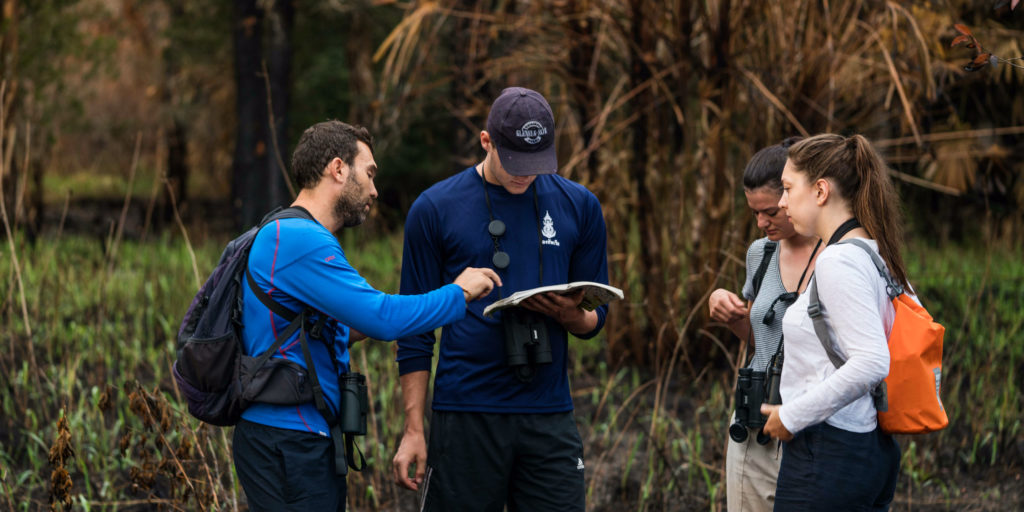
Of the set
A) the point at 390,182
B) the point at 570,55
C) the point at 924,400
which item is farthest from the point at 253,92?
the point at 924,400

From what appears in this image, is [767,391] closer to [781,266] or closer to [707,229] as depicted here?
[781,266]

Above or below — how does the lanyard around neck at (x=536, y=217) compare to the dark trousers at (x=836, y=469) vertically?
above

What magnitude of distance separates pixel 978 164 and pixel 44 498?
27.1 feet

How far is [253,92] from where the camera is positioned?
38.9 ft

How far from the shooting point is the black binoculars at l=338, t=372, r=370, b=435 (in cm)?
306

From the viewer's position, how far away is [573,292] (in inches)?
122

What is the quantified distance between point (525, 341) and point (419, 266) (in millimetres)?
412

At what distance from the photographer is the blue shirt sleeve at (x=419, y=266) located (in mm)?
3283

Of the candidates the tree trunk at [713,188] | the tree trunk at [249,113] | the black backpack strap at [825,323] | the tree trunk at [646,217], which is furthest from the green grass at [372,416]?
the tree trunk at [249,113]

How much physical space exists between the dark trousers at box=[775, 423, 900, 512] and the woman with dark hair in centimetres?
36

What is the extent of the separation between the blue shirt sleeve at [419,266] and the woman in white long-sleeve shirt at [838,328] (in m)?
1.09

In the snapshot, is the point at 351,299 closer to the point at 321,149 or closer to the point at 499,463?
the point at 321,149

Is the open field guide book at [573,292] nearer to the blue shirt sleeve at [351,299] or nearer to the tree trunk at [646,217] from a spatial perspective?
the blue shirt sleeve at [351,299]

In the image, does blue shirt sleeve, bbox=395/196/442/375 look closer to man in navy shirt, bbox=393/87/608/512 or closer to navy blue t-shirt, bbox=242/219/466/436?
man in navy shirt, bbox=393/87/608/512
